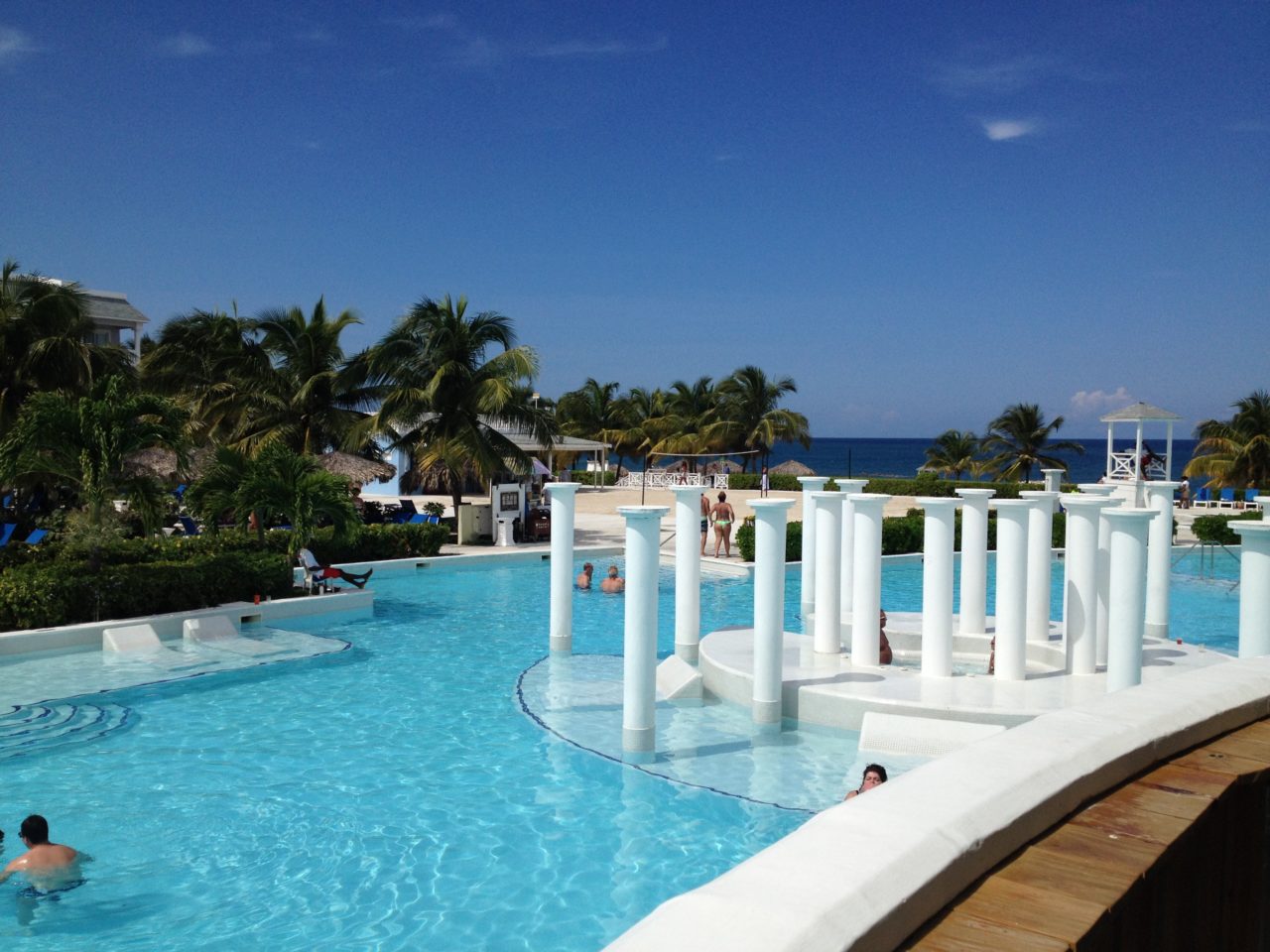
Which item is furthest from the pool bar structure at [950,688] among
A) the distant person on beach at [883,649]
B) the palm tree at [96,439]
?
the palm tree at [96,439]

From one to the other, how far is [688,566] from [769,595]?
2.37m

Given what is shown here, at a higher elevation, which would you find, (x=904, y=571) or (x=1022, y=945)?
(x=1022, y=945)

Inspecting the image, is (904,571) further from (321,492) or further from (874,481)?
(874,481)

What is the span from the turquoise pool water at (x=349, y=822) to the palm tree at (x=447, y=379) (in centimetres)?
1316

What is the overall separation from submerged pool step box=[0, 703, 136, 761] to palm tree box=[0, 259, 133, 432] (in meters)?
12.9

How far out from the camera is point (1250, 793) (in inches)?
85.7

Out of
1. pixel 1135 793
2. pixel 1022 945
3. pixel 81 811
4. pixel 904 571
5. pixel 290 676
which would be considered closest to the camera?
pixel 1022 945

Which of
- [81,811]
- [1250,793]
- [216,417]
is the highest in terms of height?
[216,417]

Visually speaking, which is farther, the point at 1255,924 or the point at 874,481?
the point at 874,481

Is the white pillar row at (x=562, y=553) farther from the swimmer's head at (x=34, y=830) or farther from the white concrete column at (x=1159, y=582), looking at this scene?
the white concrete column at (x=1159, y=582)

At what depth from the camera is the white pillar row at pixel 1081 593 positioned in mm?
10383

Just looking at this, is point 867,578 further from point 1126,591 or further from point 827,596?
point 1126,591

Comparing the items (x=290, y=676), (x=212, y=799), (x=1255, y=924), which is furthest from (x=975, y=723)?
(x=290, y=676)

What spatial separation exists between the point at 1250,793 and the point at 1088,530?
29.0 ft
